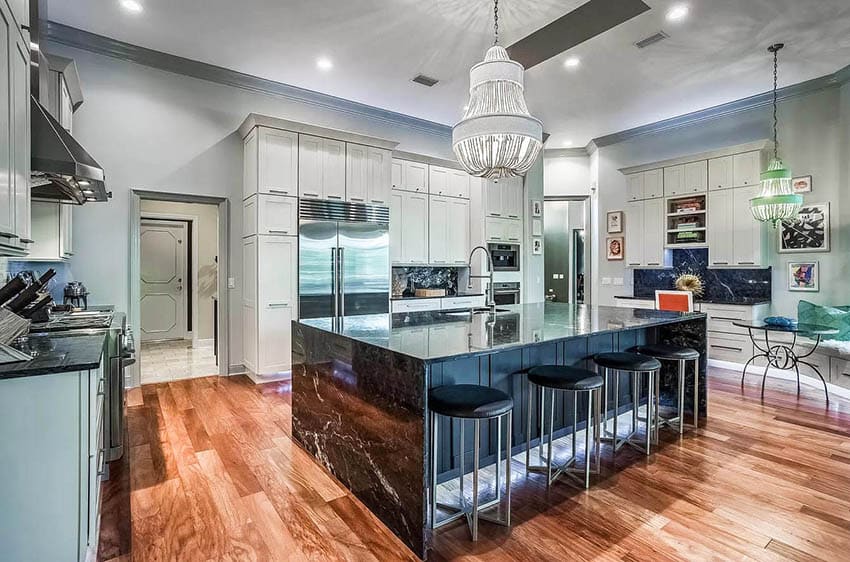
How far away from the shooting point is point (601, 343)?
3.42 metres

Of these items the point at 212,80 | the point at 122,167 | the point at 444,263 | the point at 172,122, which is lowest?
the point at 444,263

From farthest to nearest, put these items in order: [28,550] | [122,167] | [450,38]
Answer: [122,167]
[450,38]
[28,550]

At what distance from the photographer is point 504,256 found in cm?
668

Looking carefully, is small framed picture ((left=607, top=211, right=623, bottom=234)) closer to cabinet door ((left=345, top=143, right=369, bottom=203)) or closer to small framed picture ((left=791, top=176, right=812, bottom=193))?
small framed picture ((left=791, top=176, right=812, bottom=193))

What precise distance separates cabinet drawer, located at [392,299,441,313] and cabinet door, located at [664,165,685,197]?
360cm

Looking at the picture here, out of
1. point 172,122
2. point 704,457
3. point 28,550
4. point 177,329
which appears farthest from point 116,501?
point 177,329

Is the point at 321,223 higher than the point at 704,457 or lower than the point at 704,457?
higher

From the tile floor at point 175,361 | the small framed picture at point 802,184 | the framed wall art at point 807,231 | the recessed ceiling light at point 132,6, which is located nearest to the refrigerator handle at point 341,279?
the tile floor at point 175,361

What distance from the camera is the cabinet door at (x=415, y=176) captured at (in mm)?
5844

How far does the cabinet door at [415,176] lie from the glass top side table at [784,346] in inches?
156

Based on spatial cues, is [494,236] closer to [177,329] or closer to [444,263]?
[444,263]

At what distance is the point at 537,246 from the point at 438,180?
6.77 ft

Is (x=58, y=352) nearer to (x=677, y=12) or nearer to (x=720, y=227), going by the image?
(x=677, y=12)

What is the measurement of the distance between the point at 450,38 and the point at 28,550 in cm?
436
